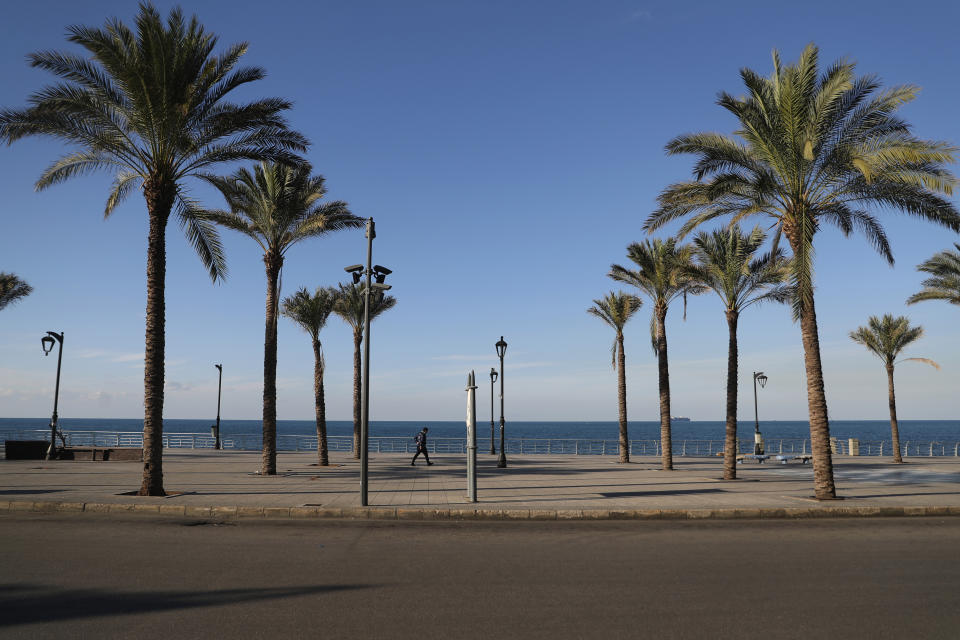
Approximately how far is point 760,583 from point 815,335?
35.2 ft

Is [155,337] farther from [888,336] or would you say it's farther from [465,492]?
Answer: [888,336]

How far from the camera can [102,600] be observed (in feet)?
21.2

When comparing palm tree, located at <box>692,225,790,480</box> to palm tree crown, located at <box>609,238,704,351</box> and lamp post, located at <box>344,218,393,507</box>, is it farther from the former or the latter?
lamp post, located at <box>344,218,393,507</box>

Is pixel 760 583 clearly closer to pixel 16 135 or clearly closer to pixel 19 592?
pixel 19 592

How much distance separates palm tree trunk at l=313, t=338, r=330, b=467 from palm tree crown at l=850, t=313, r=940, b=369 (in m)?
31.3

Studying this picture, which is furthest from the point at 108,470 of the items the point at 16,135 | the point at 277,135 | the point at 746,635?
the point at 746,635

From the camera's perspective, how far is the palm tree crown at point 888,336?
36.3 metres

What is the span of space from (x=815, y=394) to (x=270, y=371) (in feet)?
54.8

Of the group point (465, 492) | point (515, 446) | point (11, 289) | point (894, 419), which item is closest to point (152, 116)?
point (465, 492)

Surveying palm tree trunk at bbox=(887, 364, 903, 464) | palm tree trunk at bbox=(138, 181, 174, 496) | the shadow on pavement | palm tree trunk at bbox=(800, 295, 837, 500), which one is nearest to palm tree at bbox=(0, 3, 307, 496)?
palm tree trunk at bbox=(138, 181, 174, 496)

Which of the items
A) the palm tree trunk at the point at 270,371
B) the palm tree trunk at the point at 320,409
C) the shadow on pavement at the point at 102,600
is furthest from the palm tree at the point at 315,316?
the shadow on pavement at the point at 102,600

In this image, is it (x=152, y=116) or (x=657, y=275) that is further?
(x=657, y=275)

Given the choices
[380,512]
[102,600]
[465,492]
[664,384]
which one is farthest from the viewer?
[664,384]

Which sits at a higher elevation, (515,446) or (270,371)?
(270,371)
